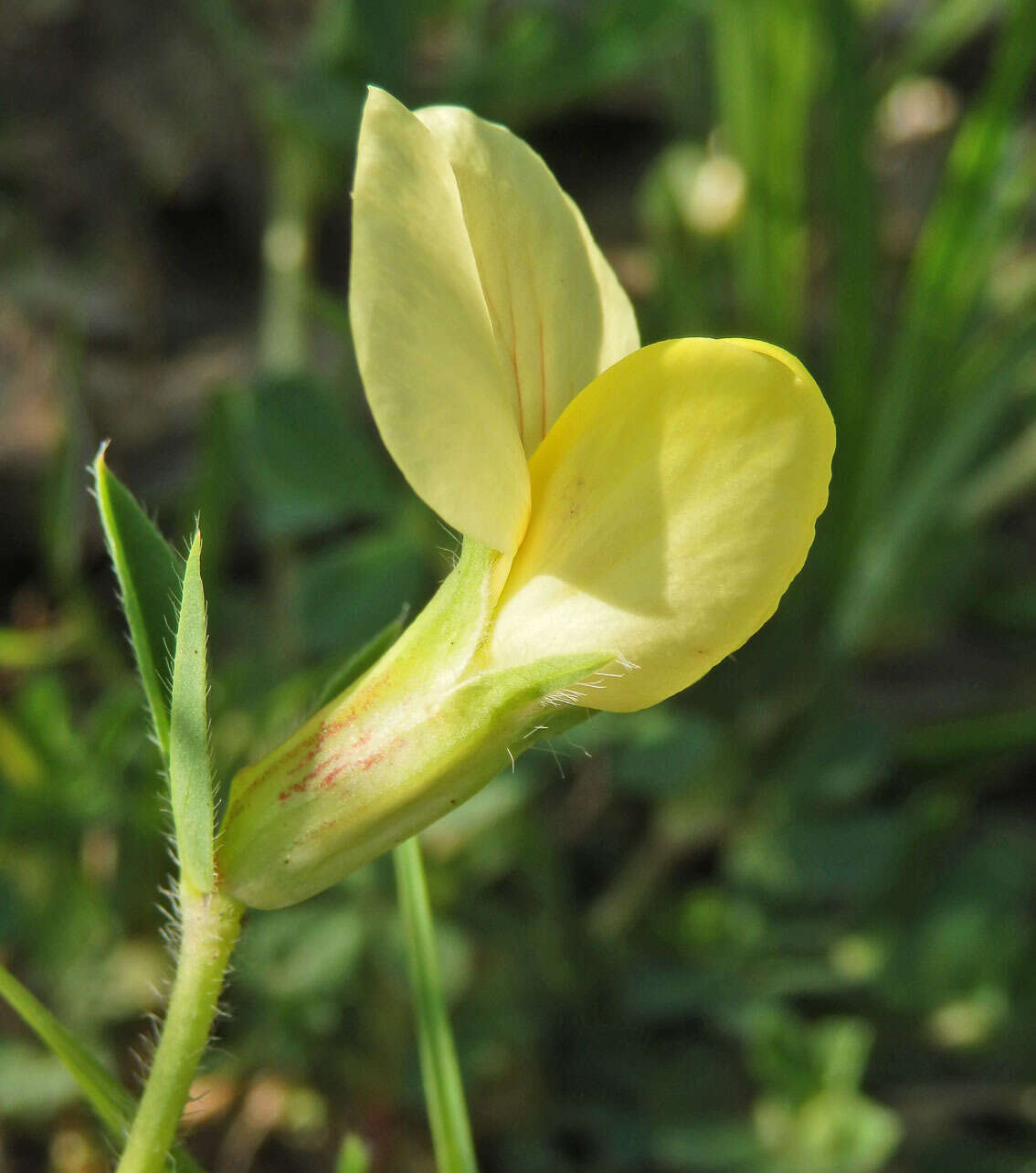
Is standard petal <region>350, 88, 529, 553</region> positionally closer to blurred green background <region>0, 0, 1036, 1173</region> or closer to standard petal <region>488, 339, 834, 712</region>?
standard petal <region>488, 339, 834, 712</region>

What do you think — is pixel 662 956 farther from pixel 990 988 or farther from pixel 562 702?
pixel 562 702

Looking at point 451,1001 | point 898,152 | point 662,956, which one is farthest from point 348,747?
point 898,152

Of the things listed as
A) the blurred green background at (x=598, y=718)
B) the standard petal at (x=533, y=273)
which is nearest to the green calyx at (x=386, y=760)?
the standard petal at (x=533, y=273)

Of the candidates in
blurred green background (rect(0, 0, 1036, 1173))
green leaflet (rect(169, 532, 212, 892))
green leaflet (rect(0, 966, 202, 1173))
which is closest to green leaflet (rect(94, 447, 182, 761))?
green leaflet (rect(169, 532, 212, 892))

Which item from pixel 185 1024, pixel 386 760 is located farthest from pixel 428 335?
pixel 185 1024

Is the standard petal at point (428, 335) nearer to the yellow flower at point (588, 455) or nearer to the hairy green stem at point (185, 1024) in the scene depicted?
the yellow flower at point (588, 455)
